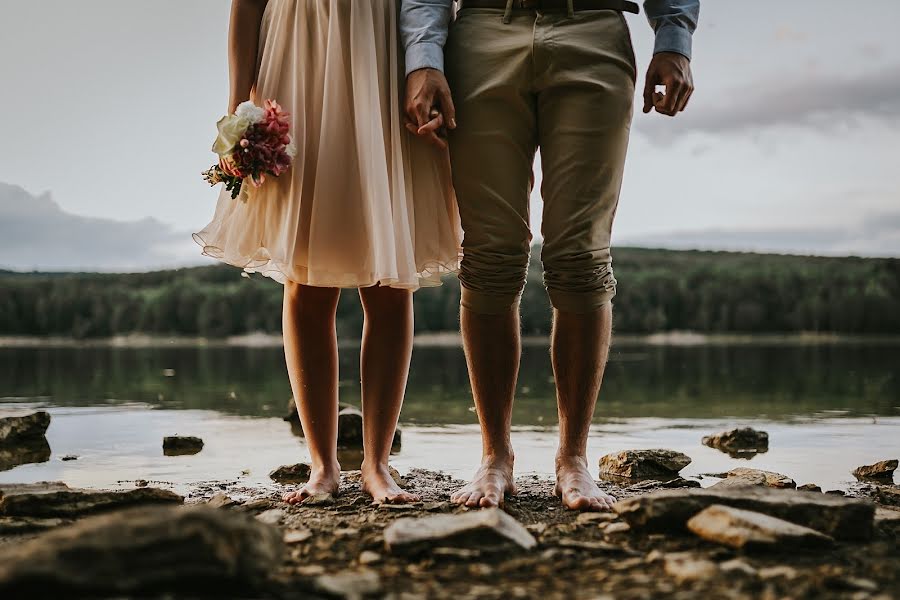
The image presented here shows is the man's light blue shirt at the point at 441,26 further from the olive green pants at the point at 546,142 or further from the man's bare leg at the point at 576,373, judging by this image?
the man's bare leg at the point at 576,373

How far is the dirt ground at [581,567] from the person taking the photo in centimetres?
181

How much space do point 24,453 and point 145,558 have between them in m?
3.92

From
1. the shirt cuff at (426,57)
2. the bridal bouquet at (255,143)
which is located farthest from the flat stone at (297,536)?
the shirt cuff at (426,57)

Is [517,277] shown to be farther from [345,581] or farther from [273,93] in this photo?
[345,581]

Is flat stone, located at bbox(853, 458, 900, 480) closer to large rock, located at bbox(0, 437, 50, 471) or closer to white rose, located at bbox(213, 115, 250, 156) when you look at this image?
white rose, located at bbox(213, 115, 250, 156)

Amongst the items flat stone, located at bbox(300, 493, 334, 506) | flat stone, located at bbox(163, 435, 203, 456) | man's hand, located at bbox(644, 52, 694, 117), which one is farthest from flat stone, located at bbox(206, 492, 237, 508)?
man's hand, located at bbox(644, 52, 694, 117)

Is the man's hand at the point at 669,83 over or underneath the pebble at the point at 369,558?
over

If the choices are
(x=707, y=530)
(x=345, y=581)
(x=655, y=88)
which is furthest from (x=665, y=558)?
(x=655, y=88)

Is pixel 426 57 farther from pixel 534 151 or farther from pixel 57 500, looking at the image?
pixel 57 500

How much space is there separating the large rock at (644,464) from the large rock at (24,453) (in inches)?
115

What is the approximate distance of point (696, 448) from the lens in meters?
5.20

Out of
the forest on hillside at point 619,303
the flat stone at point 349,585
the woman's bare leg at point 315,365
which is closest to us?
the flat stone at point 349,585

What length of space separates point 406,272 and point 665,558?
1.36 m

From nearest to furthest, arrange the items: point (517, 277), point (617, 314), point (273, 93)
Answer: point (517, 277), point (273, 93), point (617, 314)
